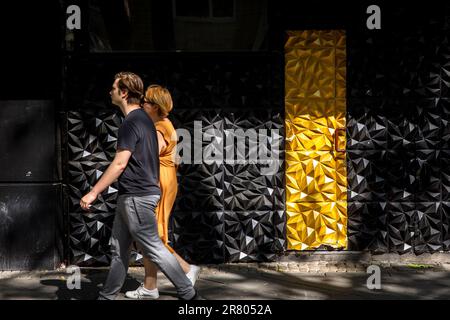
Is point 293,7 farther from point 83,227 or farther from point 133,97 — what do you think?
point 83,227

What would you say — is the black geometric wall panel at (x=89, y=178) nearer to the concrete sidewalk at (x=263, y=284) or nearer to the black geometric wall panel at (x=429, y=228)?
the concrete sidewalk at (x=263, y=284)

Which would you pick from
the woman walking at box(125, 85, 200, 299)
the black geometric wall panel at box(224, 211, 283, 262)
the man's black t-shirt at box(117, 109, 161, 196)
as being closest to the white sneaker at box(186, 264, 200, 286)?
the woman walking at box(125, 85, 200, 299)

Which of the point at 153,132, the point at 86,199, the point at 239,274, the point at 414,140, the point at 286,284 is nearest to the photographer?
the point at 86,199

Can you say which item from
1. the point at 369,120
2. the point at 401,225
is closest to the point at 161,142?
the point at 369,120

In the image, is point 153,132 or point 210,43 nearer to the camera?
point 153,132

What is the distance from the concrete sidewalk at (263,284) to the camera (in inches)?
243

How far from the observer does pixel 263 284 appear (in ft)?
21.6

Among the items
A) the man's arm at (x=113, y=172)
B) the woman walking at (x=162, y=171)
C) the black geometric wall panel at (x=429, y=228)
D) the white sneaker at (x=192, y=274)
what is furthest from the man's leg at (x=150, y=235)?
the black geometric wall panel at (x=429, y=228)

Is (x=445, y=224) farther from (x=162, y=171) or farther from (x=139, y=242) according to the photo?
(x=139, y=242)

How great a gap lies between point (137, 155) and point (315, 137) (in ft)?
9.72

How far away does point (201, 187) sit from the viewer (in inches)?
292

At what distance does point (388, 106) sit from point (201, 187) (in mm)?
2450

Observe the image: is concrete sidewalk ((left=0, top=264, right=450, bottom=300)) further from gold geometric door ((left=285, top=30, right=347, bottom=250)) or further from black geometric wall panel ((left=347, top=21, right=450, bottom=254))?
gold geometric door ((left=285, top=30, right=347, bottom=250))

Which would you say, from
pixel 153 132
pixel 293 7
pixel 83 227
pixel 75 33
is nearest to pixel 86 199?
pixel 153 132
